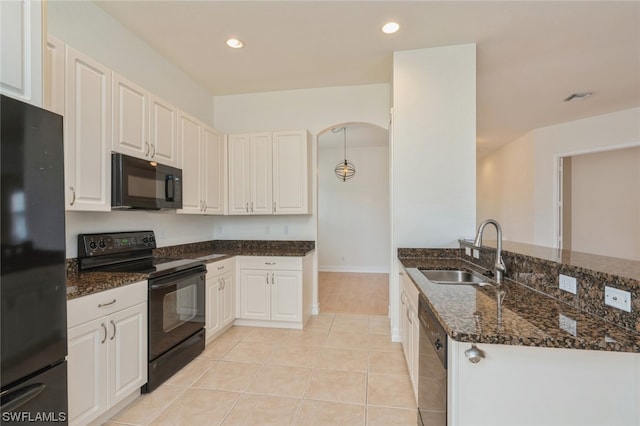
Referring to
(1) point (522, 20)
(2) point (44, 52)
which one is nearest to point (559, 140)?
(1) point (522, 20)

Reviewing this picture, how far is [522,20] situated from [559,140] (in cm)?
354

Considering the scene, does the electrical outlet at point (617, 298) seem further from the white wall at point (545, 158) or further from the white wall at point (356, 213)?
the white wall at point (356, 213)

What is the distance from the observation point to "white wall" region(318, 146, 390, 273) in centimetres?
643

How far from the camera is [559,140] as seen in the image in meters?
4.80

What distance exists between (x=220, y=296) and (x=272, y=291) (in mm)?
569

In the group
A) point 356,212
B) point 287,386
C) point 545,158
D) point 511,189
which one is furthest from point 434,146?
point 511,189

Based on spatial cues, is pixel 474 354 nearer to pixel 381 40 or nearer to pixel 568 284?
pixel 568 284

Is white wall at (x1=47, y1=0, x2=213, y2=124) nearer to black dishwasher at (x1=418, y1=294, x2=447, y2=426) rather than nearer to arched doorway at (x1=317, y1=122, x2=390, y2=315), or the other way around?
black dishwasher at (x1=418, y1=294, x2=447, y2=426)

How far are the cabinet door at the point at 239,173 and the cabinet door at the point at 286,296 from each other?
0.98 metres

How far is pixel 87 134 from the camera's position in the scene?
72.8 inches

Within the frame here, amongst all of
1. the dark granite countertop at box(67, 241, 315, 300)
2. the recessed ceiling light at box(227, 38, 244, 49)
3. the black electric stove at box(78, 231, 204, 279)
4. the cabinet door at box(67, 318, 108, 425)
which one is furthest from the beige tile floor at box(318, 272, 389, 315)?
the recessed ceiling light at box(227, 38, 244, 49)

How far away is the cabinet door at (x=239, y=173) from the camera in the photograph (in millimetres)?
3535

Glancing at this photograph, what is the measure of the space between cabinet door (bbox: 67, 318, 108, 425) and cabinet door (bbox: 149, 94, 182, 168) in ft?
4.74

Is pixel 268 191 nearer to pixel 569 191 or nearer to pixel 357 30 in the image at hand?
pixel 357 30
